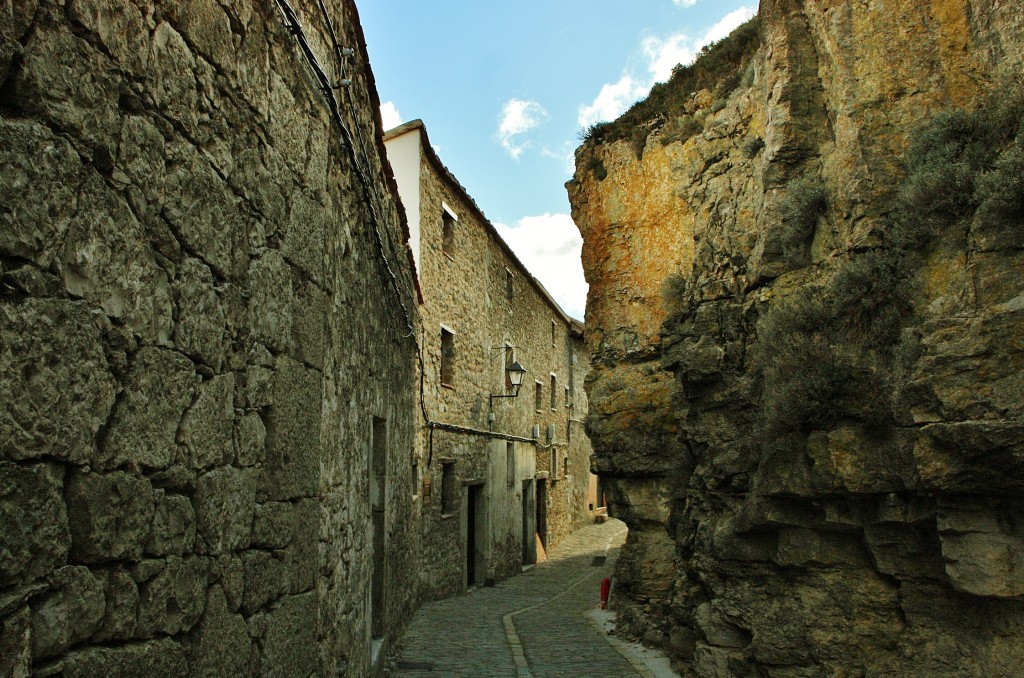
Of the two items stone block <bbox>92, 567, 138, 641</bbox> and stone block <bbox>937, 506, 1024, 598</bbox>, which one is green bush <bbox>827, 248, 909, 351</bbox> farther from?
stone block <bbox>92, 567, 138, 641</bbox>

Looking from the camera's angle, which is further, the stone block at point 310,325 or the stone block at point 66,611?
the stone block at point 310,325

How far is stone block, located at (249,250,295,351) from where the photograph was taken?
296 centimetres

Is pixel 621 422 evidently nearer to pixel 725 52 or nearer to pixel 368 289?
pixel 725 52

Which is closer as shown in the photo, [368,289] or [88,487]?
[88,487]

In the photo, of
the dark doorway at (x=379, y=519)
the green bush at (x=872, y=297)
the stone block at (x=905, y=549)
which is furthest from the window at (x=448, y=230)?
the stone block at (x=905, y=549)

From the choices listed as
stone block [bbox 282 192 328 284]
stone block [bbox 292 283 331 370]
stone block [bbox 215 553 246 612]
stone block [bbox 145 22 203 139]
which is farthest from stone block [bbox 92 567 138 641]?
stone block [bbox 282 192 328 284]

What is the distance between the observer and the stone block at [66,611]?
171 cm

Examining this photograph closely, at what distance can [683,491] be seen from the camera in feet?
29.3

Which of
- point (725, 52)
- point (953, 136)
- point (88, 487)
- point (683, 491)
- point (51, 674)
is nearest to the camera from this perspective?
point (51, 674)

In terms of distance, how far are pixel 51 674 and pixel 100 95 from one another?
1399mm

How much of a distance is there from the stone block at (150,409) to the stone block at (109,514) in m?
0.06

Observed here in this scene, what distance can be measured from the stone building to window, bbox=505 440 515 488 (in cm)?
3

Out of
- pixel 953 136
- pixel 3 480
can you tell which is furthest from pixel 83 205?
pixel 953 136

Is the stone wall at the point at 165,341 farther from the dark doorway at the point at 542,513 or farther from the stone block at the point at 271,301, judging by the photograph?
the dark doorway at the point at 542,513
